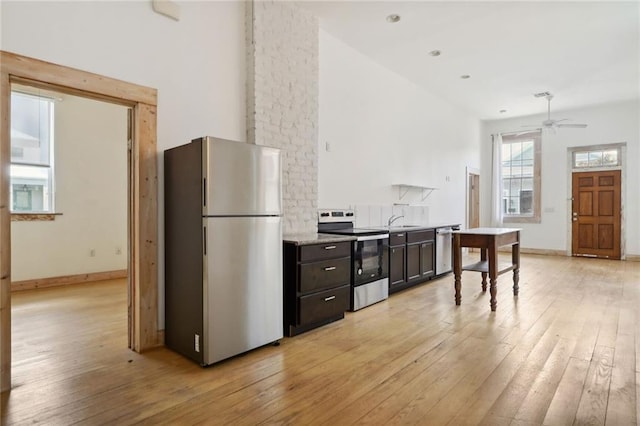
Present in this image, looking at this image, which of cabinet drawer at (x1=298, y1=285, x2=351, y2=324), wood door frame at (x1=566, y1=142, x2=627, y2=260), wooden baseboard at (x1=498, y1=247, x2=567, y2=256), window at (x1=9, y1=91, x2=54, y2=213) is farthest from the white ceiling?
window at (x1=9, y1=91, x2=54, y2=213)

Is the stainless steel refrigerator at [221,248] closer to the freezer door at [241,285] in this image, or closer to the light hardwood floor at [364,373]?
the freezer door at [241,285]

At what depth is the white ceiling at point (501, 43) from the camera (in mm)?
4207

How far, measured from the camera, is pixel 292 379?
8.04 feet

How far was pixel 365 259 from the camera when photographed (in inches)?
167

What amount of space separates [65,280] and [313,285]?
446 centimetres

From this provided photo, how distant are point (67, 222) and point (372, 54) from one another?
17.7 feet

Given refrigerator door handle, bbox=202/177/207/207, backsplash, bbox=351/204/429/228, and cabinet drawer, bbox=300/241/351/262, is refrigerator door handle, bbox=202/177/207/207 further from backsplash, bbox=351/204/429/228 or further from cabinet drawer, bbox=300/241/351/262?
backsplash, bbox=351/204/429/228

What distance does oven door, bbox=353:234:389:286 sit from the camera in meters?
4.11

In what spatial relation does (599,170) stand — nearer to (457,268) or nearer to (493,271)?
(493,271)

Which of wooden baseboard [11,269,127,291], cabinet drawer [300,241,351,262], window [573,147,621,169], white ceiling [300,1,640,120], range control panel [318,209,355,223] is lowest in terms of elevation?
wooden baseboard [11,269,127,291]

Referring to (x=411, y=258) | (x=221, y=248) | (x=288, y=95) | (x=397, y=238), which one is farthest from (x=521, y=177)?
(x=221, y=248)

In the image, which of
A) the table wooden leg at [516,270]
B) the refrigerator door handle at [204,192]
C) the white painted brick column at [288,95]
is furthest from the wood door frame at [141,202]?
the table wooden leg at [516,270]

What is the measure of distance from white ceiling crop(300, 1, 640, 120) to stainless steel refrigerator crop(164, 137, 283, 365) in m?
2.45

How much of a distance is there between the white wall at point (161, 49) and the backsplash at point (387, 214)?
2288mm
